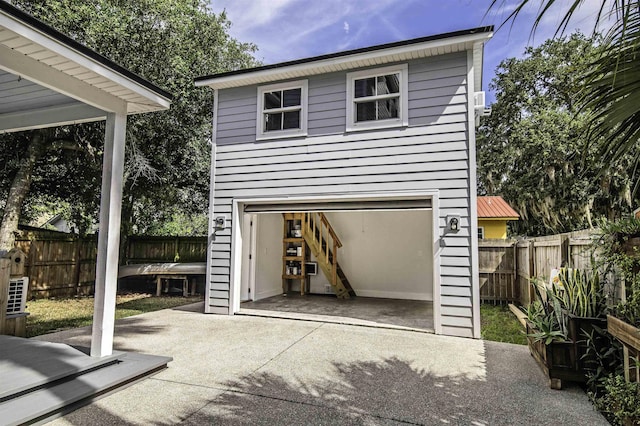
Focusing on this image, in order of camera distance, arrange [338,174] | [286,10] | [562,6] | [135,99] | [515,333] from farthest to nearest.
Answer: [286,10] → [338,174] → [515,333] → [135,99] → [562,6]

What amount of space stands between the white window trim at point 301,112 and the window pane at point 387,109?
4.55 ft

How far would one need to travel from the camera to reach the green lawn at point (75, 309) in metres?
6.14

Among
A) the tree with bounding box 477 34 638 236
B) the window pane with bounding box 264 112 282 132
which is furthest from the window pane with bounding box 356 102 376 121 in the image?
the tree with bounding box 477 34 638 236

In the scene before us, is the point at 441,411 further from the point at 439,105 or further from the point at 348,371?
the point at 439,105

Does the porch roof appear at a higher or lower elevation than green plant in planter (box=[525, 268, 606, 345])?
higher

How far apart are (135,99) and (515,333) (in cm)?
626

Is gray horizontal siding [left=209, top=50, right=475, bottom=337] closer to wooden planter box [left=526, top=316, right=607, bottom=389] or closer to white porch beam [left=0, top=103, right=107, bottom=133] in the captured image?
wooden planter box [left=526, top=316, right=607, bottom=389]

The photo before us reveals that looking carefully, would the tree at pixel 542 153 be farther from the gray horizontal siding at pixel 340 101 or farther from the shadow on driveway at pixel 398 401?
the shadow on driveway at pixel 398 401

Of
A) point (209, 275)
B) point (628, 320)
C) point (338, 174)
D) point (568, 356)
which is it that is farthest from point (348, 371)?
point (209, 275)

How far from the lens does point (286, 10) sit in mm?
9938

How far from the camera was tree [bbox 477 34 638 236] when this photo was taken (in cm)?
1394

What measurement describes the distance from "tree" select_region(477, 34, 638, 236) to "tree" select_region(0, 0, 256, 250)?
11639 millimetres

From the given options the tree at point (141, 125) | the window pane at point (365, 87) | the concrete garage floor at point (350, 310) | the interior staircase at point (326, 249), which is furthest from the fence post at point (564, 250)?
the tree at point (141, 125)

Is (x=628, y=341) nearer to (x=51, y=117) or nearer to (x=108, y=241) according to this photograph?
(x=108, y=241)
